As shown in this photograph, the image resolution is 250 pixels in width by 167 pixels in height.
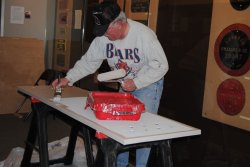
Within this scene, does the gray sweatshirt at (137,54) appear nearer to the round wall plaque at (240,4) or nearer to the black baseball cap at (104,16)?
the black baseball cap at (104,16)

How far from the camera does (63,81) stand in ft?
7.52

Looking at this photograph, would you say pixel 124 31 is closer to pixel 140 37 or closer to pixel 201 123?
pixel 140 37

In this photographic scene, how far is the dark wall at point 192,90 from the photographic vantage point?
7.54 feet

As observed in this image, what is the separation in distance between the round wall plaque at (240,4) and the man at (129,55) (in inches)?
21.8

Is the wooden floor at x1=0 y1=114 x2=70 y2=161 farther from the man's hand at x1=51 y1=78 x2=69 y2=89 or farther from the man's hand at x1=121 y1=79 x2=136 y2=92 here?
the man's hand at x1=121 y1=79 x2=136 y2=92

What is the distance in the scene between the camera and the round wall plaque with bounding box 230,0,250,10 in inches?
81.8

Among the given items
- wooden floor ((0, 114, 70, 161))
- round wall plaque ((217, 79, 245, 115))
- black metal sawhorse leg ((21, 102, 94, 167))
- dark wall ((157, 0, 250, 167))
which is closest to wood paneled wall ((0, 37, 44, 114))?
wooden floor ((0, 114, 70, 161))

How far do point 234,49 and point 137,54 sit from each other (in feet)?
2.09

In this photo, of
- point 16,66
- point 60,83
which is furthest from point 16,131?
point 60,83

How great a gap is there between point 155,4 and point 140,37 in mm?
870

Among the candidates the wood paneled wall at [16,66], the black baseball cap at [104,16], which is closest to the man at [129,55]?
the black baseball cap at [104,16]

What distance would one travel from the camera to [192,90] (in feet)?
8.20

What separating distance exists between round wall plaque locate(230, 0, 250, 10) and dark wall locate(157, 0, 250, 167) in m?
0.20

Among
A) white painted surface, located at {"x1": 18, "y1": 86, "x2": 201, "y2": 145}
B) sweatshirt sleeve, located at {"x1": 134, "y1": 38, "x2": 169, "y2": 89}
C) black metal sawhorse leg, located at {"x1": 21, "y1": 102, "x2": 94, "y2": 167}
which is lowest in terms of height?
black metal sawhorse leg, located at {"x1": 21, "y1": 102, "x2": 94, "y2": 167}
